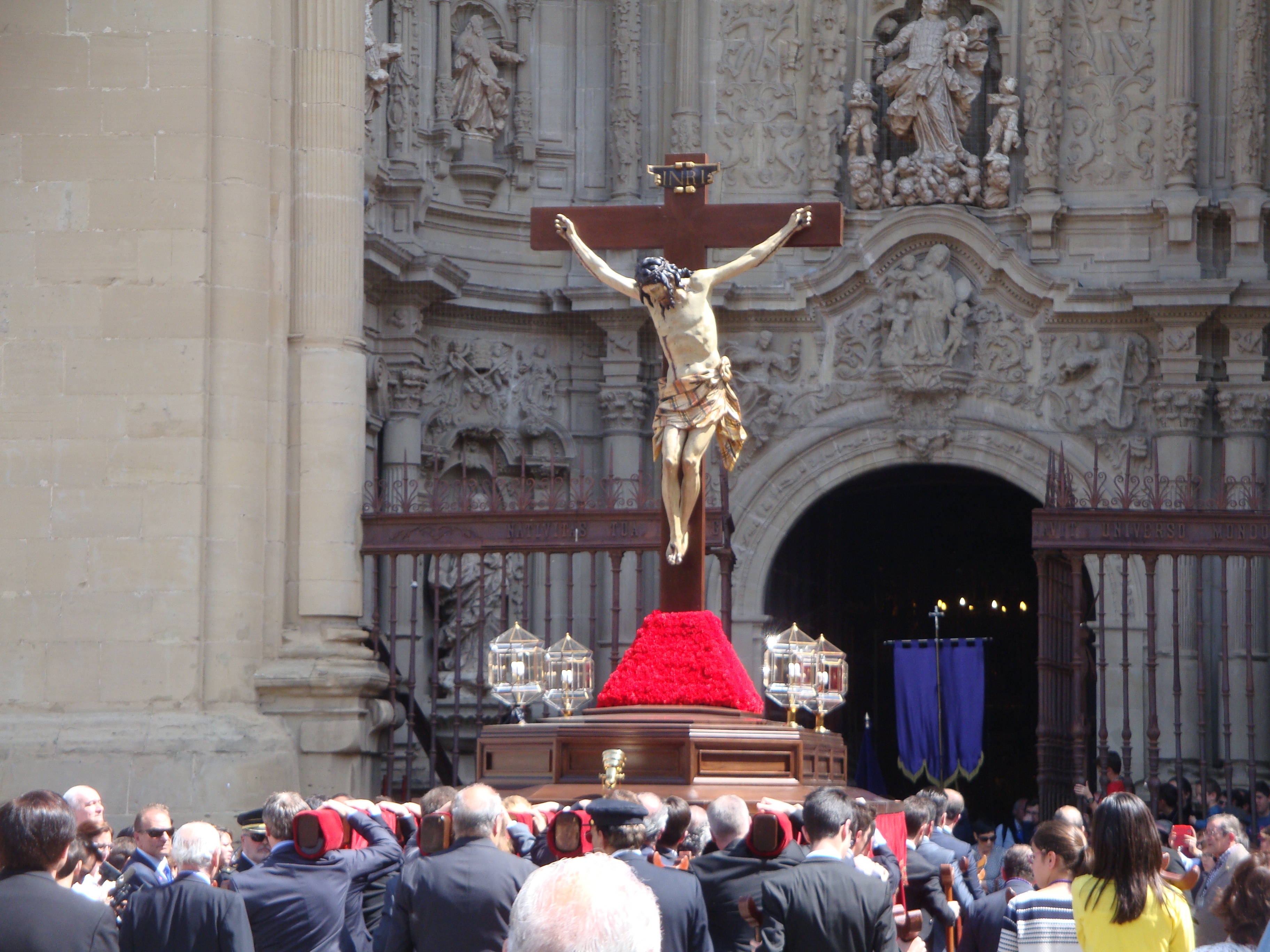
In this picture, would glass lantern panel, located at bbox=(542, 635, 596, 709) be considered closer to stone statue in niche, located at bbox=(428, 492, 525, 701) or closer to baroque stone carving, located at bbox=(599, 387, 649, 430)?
stone statue in niche, located at bbox=(428, 492, 525, 701)

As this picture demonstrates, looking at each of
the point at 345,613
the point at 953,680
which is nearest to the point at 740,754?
the point at 345,613

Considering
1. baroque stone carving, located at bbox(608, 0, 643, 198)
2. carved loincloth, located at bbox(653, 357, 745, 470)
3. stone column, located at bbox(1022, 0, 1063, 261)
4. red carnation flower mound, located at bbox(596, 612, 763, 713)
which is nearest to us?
red carnation flower mound, located at bbox(596, 612, 763, 713)

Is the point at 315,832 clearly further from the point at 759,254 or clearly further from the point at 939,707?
the point at 939,707

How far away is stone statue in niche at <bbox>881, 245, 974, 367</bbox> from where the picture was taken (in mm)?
18109

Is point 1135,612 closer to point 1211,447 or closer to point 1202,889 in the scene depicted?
point 1211,447

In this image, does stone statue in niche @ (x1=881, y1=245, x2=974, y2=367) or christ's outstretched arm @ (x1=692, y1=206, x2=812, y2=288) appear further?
stone statue in niche @ (x1=881, y1=245, x2=974, y2=367)

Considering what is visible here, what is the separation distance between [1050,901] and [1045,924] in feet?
0.23

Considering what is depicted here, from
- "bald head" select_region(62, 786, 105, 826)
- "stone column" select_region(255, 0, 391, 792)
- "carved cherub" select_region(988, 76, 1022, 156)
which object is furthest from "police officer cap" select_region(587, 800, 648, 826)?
"carved cherub" select_region(988, 76, 1022, 156)

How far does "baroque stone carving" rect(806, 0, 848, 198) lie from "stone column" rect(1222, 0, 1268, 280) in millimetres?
3337

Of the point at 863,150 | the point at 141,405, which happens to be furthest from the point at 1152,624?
the point at 141,405

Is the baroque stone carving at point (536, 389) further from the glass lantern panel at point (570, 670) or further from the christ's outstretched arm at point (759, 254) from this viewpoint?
the christ's outstretched arm at point (759, 254)

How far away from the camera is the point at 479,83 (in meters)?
18.8

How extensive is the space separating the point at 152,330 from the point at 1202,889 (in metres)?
8.35

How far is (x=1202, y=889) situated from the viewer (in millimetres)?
7441
